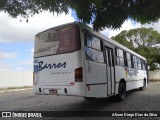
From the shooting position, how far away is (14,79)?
2639 centimetres

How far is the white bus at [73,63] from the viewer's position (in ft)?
26.3

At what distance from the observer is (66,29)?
28.2 feet

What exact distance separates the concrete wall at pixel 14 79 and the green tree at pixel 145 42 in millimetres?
21174

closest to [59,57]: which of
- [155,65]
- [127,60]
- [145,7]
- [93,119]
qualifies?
[93,119]

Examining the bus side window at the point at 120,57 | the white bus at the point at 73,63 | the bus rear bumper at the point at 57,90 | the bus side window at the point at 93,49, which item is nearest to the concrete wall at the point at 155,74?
the bus side window at the point at 120,57

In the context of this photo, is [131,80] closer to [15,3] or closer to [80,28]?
[80,28]

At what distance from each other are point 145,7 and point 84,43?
241 cm

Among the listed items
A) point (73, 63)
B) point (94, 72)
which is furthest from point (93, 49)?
point (73, 63)

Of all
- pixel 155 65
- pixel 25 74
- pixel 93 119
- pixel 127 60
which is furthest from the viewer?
pixel 155 65

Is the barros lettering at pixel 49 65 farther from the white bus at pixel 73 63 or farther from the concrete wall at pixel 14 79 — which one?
the concrete wall at pixel 14 79

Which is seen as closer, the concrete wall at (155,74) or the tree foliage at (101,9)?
the tree foliage at (101,9)

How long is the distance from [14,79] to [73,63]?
19.6 m

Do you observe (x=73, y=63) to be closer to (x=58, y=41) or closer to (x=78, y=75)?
(x=78, y=75)

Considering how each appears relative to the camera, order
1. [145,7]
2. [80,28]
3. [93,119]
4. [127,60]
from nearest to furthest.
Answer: [145,7] → [93,119] → [80,28] → [127,60]
